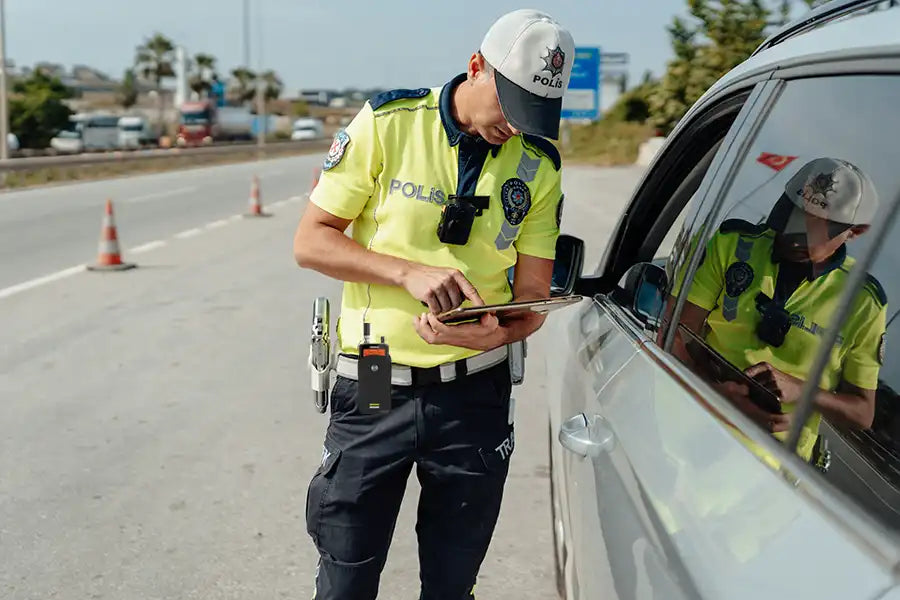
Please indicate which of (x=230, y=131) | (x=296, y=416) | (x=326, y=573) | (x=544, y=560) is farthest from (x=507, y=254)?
(x=230, y=131)

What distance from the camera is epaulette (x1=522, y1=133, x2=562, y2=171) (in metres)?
2.48

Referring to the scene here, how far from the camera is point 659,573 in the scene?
5.14ft

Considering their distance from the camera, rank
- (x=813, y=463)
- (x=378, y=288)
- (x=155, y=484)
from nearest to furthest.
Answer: (x=813, y=463) < (x=378, y=288) < (x=155, y=484)

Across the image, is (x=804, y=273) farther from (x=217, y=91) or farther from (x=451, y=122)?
(x=217, y=91)

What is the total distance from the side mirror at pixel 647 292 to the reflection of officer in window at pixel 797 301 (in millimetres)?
217

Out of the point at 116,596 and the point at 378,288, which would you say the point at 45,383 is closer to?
the point at 116,596

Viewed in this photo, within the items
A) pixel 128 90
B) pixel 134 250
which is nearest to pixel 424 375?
pixel 134 250

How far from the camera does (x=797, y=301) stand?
5.66ft

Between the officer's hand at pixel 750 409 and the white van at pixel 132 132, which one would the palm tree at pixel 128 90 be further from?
the officer's hand at pixel 750 409

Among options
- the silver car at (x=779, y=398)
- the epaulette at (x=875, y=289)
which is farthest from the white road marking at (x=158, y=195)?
the epaulette at (x=875, y=289)

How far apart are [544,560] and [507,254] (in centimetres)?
180

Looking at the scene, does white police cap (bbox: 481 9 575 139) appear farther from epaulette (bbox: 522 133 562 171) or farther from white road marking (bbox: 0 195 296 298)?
white road marking (bbox: 0 195 296 298)

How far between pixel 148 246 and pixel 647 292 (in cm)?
1171

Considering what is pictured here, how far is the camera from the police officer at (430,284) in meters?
2.38
